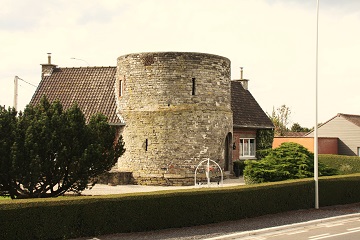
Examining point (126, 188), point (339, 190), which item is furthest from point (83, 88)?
point (339, 190)

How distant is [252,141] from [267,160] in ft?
39.8

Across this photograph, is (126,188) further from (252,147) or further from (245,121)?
(252,147)

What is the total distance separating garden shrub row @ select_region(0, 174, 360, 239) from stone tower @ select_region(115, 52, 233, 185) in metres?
8.08

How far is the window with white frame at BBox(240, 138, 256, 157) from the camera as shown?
3375 centimetres

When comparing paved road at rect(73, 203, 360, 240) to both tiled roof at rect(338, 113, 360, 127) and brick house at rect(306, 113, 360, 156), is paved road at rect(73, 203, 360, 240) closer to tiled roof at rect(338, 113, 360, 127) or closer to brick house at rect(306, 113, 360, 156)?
brick house at rect(306, 113, 360, 156)

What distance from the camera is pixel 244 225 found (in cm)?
1541

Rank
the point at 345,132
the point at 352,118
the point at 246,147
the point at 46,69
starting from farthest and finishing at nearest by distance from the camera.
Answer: the point at 352,118 < the point at 345,132 < the point at 246,147 < the point at 46,69

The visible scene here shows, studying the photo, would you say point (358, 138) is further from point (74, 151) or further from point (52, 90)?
point (74, 151)

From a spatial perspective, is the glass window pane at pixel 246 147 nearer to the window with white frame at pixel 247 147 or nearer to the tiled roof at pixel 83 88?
the window with white frame at pixel 247 147

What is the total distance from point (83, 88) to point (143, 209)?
727 inches

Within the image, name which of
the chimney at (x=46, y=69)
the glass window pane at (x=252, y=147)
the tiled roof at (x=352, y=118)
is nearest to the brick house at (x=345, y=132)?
the tiled roof at (x=352, y=118)

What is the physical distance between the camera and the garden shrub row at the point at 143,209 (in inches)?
492

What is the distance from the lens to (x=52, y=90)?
3194cm

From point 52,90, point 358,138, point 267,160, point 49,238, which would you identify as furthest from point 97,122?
point 358,138
